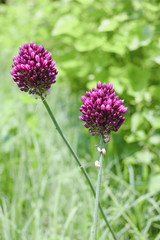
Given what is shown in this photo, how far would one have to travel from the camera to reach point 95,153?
2285 millimetres

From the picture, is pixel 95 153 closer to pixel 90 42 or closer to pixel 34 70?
pixel 90 42

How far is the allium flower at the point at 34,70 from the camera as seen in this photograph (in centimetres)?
99

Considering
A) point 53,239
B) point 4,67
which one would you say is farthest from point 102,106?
point 4,67

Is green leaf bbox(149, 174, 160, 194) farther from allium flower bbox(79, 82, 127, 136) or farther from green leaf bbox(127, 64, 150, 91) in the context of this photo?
allium flower bbox(79, 82, 127, 136)

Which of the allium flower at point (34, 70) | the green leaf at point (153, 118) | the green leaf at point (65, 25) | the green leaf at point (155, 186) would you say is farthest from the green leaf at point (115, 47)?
the allium flower at point (34, 70)

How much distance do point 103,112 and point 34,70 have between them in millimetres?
279

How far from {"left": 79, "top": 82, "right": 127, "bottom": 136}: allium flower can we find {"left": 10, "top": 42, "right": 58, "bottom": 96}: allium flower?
0.53 feet

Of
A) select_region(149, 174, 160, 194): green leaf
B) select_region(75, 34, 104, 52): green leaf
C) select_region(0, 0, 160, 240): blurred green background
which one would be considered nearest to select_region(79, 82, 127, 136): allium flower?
select_region(0, 0, 160, 240): blurred green background

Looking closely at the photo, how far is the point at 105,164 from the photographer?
244 cm

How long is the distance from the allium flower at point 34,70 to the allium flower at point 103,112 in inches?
6.4

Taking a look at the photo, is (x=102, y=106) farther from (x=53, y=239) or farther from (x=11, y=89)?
(x=11, y=89)

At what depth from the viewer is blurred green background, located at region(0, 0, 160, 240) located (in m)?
1.84

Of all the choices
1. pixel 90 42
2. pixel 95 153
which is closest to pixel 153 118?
pixel 95 153

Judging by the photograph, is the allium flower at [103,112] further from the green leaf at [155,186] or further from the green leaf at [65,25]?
the green leaf at [65,25]
